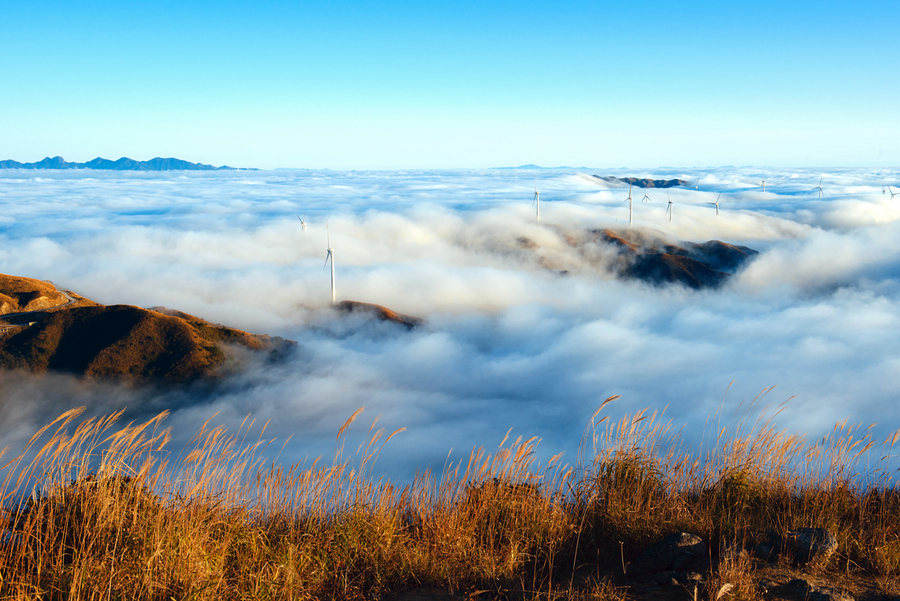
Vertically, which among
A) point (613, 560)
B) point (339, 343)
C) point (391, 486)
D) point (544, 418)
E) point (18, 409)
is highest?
point (391, 486)

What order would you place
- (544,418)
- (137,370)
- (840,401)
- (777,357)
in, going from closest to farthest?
(137,370) < (840,401) < (544,418) < (777,357)

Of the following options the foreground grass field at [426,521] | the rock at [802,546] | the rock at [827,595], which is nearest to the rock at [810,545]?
the rock at [802,546]

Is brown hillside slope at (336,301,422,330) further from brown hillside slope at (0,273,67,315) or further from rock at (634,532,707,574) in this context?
rock at (634,532,707,574)

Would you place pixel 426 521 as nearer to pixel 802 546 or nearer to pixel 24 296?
pixel 802 546

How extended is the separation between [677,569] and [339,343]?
13498 cm

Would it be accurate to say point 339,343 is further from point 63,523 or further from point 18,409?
point 63,523

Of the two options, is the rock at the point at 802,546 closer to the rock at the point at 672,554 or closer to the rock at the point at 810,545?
the rock at the point at 810,545

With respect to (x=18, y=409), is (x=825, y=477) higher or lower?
higher

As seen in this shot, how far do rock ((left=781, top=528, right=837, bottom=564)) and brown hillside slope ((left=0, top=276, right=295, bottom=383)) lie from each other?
8413cm

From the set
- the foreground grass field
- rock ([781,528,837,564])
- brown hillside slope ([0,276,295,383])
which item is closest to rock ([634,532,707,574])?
the foreground grass field

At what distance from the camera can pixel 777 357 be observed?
135 metres

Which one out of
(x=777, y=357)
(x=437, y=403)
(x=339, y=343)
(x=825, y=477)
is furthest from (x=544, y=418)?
(x=825, y=477)

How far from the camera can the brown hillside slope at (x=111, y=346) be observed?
71.7m

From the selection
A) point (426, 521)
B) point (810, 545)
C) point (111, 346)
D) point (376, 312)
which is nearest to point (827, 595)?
point (810, 545)
